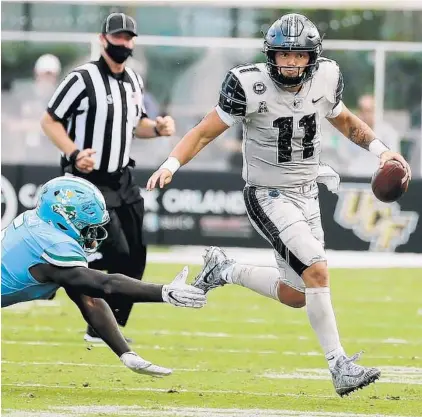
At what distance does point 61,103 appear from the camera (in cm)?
710

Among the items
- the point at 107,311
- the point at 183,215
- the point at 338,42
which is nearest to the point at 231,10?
the point at 338,42

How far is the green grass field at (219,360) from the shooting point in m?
5.28

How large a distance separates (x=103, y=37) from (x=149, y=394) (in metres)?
2.44

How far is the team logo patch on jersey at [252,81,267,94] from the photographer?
564cm

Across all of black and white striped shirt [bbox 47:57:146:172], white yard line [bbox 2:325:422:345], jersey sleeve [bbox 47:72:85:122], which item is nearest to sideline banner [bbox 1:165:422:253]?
white yard line [bbox 2:325:422:345]

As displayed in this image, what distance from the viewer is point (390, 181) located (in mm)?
5863

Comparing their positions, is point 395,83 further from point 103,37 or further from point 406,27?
point 103,37

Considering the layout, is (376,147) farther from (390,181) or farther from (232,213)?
(232,213)

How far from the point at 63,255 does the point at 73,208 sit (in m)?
0.19

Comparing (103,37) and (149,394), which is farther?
(103,37)

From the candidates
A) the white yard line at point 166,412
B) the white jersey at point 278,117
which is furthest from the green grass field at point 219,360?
the white jersey at point 278,117

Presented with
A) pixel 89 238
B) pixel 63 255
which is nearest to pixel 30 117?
pixel 89 238

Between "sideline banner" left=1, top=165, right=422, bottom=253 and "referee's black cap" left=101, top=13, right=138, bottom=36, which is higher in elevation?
"referee's black cap" left=101, top=13, right=138, bottom=36

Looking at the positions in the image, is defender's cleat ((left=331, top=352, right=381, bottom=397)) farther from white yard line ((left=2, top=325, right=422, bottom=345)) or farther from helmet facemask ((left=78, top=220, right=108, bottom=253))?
white yard line ((left=2, top=325, right=422, bottom=345))
